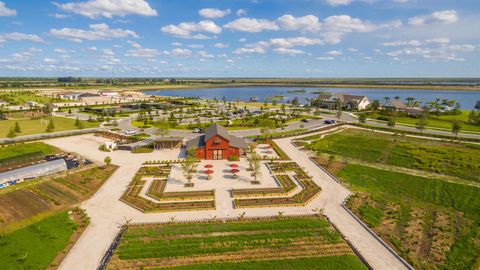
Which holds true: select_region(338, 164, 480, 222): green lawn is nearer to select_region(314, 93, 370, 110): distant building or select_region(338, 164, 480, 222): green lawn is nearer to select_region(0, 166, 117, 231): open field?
select_region(0, 166, 117, 231): open field

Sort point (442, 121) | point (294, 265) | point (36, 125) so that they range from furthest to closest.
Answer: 1. point (442, 121)
2. point (36, 125)
3. point (294, 265)

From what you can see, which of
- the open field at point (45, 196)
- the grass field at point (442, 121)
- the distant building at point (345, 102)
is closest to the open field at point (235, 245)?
the open field at point (45, 196)

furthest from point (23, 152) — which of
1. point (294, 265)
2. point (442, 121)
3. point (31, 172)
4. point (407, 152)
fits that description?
point (442, 121)

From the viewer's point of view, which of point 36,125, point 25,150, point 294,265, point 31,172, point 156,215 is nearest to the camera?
point 294,265

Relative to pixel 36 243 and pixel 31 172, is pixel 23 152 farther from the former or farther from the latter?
pixel 36 243

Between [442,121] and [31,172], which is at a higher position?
[442,121]

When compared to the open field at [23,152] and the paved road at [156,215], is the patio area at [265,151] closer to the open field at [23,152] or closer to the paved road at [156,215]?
the paved road at [156,215]
